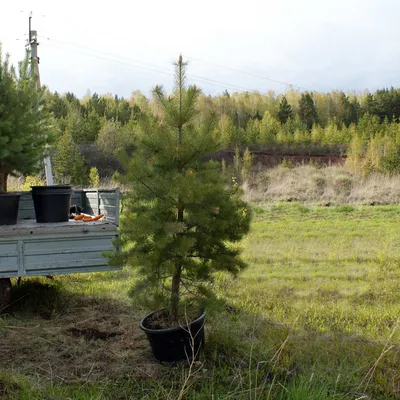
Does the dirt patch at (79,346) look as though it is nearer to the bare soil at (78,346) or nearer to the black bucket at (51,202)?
the bare soil at (78,346)

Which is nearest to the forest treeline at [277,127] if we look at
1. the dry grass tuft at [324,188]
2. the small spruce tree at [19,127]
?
the dry grass tuft at [324,188]

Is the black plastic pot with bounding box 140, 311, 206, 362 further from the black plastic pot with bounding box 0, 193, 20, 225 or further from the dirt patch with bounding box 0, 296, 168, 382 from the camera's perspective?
the black plastic pot with bounding box 0, 193, 20, 225

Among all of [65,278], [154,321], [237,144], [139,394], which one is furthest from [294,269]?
[237,144]

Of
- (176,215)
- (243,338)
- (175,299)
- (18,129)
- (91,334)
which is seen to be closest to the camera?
(175,299)

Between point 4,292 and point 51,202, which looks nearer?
point 4,292

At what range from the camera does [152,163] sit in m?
4.01

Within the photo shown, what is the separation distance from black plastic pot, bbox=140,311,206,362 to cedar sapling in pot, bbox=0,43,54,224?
2.47 metres

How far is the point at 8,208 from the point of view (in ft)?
17.2

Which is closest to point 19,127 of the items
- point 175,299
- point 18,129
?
point 18,129

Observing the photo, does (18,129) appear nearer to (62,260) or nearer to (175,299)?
(62,260)

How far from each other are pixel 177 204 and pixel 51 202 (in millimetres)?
2129

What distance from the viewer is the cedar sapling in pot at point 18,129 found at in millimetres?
5566

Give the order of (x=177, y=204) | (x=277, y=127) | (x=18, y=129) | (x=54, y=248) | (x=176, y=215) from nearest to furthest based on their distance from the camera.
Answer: (x=177, y=204) < (x=176, y=215) < (x=54, y=248) < (x=18, y=129) < (x=277, y=127)

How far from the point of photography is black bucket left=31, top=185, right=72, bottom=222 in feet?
17.6
